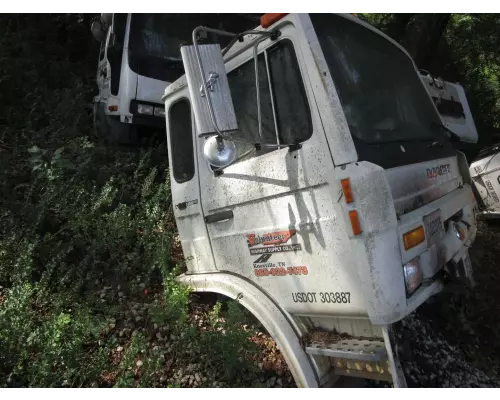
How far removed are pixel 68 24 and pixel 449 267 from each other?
882 centimetres

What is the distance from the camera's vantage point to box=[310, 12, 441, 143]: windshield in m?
2.37

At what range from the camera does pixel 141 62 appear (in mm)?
5191

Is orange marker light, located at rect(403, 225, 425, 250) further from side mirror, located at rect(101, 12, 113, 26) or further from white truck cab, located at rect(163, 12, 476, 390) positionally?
side mirror, located at rect(101, 12, 113, 26)

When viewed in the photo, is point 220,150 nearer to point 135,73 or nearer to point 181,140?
point 181,140

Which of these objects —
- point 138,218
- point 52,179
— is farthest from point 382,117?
point 52,179

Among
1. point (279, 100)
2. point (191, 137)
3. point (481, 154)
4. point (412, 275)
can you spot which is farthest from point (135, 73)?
point (481, 154)

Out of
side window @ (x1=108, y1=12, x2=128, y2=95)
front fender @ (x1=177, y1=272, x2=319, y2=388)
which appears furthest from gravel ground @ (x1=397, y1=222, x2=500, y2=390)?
side window @ (x1=108, y1=12, x2=128, y2=95)

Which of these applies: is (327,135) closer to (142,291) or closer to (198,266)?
(198,266)

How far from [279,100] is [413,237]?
1068 millimetres

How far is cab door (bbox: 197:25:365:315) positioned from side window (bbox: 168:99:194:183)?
501 mm

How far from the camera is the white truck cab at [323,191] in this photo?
2057 millimetres

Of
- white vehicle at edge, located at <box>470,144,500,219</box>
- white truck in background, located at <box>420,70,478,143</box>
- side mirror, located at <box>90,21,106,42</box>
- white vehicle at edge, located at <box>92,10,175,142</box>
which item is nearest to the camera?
white truck in background, located at <box>420,70,478,143</box>

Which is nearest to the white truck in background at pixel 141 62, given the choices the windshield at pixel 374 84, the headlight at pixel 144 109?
the headlight at pixel 144 109

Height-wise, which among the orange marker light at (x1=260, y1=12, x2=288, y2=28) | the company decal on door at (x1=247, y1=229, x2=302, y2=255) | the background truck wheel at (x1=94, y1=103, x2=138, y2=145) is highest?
the background truck wheel at (x1=94, y1=103, x2=138, y2=145)
